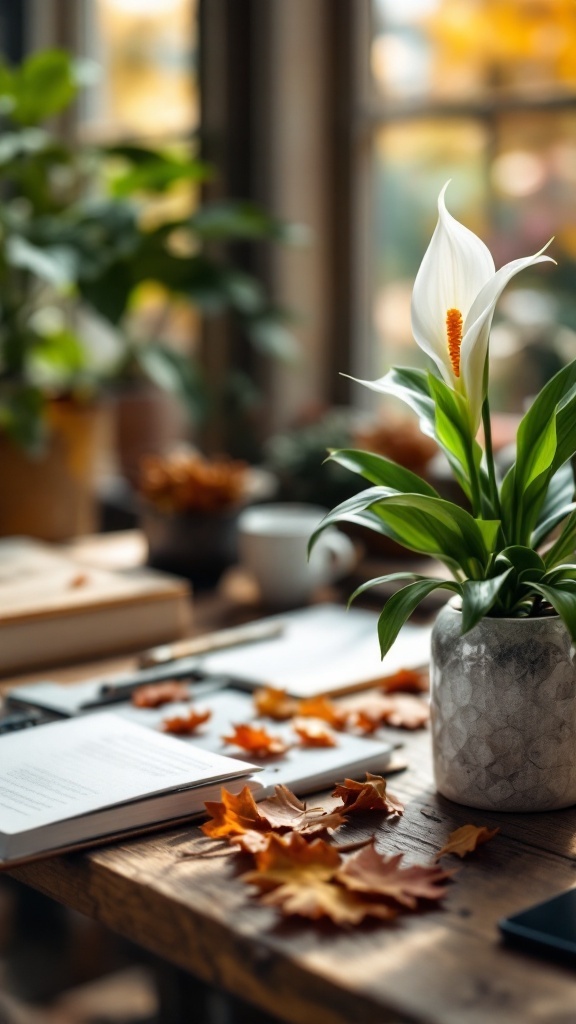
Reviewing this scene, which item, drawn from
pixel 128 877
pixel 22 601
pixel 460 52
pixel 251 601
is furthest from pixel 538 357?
pixel 128 877

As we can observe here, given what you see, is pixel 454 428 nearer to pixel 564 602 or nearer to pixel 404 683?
pixel 564 602

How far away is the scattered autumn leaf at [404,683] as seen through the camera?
→ 1086 mm

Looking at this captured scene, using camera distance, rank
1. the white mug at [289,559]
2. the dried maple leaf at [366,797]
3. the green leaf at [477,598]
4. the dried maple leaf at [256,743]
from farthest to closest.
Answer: the white mug at [289,559]
the dried maple leaf at [256,743]
the dried maple leaf at [366,797]
the green leaf at [477,598]

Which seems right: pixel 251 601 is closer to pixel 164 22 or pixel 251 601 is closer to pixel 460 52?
pixel 460 52

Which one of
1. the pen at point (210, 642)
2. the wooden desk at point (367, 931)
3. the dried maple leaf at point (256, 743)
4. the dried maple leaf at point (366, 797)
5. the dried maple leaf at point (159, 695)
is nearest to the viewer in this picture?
the wooden desk at point (367, 931)

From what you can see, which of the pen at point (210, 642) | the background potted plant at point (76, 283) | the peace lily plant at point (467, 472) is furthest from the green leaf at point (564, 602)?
the background potted plant at point (76, 283)

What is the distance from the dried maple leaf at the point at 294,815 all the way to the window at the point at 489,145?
109 cm

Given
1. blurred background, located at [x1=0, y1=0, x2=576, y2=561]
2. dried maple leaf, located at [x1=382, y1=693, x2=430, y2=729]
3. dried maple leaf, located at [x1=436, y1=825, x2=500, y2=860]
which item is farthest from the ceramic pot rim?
blurred background, located at [x1=0, y1=0, x2=576, y2=561]

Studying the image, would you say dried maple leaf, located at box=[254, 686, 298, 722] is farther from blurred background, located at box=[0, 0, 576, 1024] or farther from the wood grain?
blurred background, located at box=[0, 0, 576, 1024]

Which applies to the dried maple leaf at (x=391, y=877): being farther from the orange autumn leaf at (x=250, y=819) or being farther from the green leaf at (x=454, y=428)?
the green leaf at (x=454, y=428)

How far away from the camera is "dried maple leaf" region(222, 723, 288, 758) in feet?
2.98

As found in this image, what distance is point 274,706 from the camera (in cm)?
100

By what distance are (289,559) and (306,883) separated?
0.72 meters

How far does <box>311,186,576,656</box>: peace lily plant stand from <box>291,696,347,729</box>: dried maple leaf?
205 millimetres
